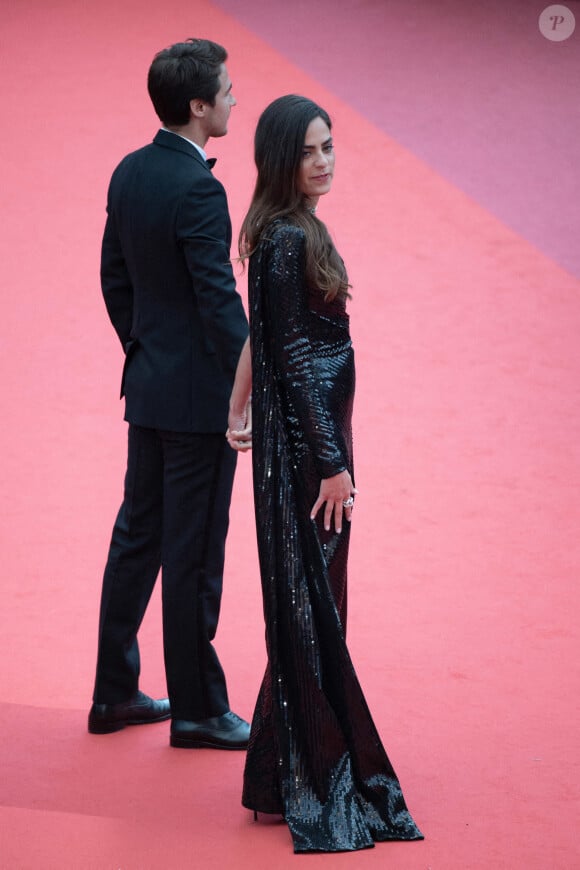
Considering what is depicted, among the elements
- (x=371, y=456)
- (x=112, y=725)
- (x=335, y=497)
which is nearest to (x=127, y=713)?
(x=112, y=725)

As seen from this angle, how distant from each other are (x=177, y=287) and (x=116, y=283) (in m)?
0.20

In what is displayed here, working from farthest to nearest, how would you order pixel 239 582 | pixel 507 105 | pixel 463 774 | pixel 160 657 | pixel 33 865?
pixel 507 105 → pixel 239 582 → pixel 160 657 → pixel 463 774 → pixel 33 865

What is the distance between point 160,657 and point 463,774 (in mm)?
829

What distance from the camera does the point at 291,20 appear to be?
5.73 m

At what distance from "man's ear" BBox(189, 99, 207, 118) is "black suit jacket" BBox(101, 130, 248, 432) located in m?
0.06

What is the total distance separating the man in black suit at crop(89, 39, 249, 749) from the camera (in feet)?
7.38

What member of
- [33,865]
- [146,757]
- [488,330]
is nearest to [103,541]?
[146,757]

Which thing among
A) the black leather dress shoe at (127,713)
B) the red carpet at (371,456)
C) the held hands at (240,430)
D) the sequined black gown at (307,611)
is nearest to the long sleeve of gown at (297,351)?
the sequined black gown at (307,611)

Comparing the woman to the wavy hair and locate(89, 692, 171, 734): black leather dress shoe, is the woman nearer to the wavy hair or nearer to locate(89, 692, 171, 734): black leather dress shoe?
the wavy hair

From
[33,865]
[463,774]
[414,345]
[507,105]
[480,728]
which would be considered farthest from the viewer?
[507,105]

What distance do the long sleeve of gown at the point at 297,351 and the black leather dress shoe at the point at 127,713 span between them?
2.49 feet

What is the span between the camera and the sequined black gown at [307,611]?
1959 millimetres

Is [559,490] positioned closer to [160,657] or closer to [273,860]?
[160,657]

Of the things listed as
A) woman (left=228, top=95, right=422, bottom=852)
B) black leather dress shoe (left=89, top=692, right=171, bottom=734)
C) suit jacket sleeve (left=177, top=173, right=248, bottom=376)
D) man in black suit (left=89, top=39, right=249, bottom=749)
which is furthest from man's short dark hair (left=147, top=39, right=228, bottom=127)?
black leather dress shoe (left=89, top=692, right=171, bottom=734)
